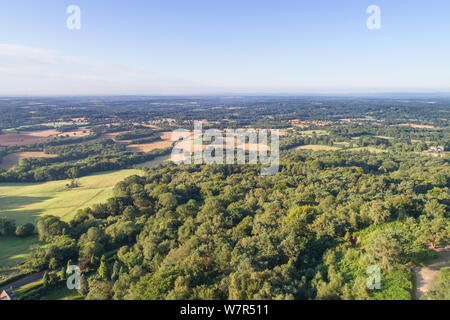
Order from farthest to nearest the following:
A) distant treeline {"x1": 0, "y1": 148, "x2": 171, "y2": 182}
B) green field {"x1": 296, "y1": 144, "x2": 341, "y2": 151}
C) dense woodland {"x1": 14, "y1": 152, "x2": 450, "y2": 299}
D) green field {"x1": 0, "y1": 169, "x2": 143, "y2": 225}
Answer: green field {"x1": 296, "y1": 144, "x2": 341, "y2": 151}
distant treeline {"x1": 0, "y1": 148, "x2": 171, "y2": 182}
green field {"x1": 0, "y1": 169, "x2": 143, "y2": 225}
dense woodland {"x1": 14, "y1": 152, "x2": 450, "y2": 299}

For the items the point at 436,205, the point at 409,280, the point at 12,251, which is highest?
the point at 436,205

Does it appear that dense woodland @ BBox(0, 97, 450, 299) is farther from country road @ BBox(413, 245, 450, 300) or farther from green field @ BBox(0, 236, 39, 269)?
green field @ BBox(0, 236, 39, 269)

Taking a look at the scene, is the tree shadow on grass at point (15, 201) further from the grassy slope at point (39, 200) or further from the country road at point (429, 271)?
the country road at point (429, 271)

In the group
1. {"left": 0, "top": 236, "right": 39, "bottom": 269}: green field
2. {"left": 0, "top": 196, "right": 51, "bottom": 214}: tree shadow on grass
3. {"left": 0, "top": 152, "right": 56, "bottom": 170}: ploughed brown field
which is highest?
{"left": 0, "top": 152, "right": 56, "bottom": 170}: ploughed brown field

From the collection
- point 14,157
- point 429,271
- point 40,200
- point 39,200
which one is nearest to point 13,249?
point 40,200

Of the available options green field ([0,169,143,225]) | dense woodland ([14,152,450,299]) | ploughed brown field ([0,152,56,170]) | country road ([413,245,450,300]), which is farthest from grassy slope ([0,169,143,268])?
country road ([413,245,450,300])

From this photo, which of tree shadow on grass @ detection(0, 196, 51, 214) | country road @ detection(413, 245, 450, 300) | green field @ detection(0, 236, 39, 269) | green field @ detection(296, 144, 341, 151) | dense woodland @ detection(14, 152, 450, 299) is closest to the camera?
country road @ detection(413, 245, 450, 300)
